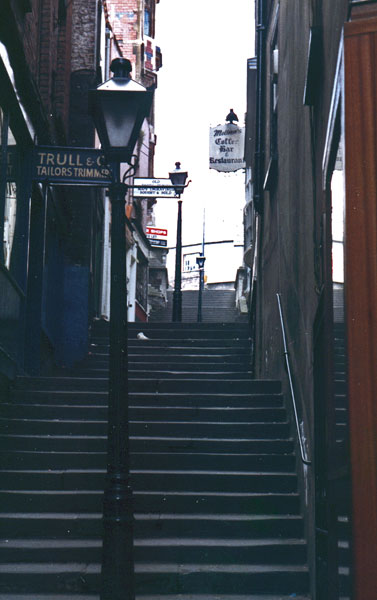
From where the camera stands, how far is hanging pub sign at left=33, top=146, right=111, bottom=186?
11.7 metres

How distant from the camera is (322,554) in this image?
6434 mm

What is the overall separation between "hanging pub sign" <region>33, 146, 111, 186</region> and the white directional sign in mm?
3166

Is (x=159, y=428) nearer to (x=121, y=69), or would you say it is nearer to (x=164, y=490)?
(x=164, y=490)

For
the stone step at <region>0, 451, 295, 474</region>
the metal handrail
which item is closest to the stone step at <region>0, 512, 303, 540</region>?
the metal handrail

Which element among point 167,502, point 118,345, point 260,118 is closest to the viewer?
point 118,345

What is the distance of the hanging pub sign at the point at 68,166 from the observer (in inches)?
461

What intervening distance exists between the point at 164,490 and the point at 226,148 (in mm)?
16805

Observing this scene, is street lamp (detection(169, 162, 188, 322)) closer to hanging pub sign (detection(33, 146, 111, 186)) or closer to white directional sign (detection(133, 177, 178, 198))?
white directional sign (detection(133, 177, 178, 198))

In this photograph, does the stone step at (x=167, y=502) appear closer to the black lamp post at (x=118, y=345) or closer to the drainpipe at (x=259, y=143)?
the black lamp post at (x=118, y=345)

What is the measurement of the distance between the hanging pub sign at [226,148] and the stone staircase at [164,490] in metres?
13.1

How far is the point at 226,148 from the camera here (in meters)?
24.7

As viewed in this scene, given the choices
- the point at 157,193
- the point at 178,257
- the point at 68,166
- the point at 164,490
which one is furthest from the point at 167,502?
the point at 178,257

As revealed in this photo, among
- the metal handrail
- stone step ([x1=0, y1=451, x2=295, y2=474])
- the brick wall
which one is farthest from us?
the brick wall

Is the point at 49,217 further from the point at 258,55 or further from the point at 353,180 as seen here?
the point at 353,180
